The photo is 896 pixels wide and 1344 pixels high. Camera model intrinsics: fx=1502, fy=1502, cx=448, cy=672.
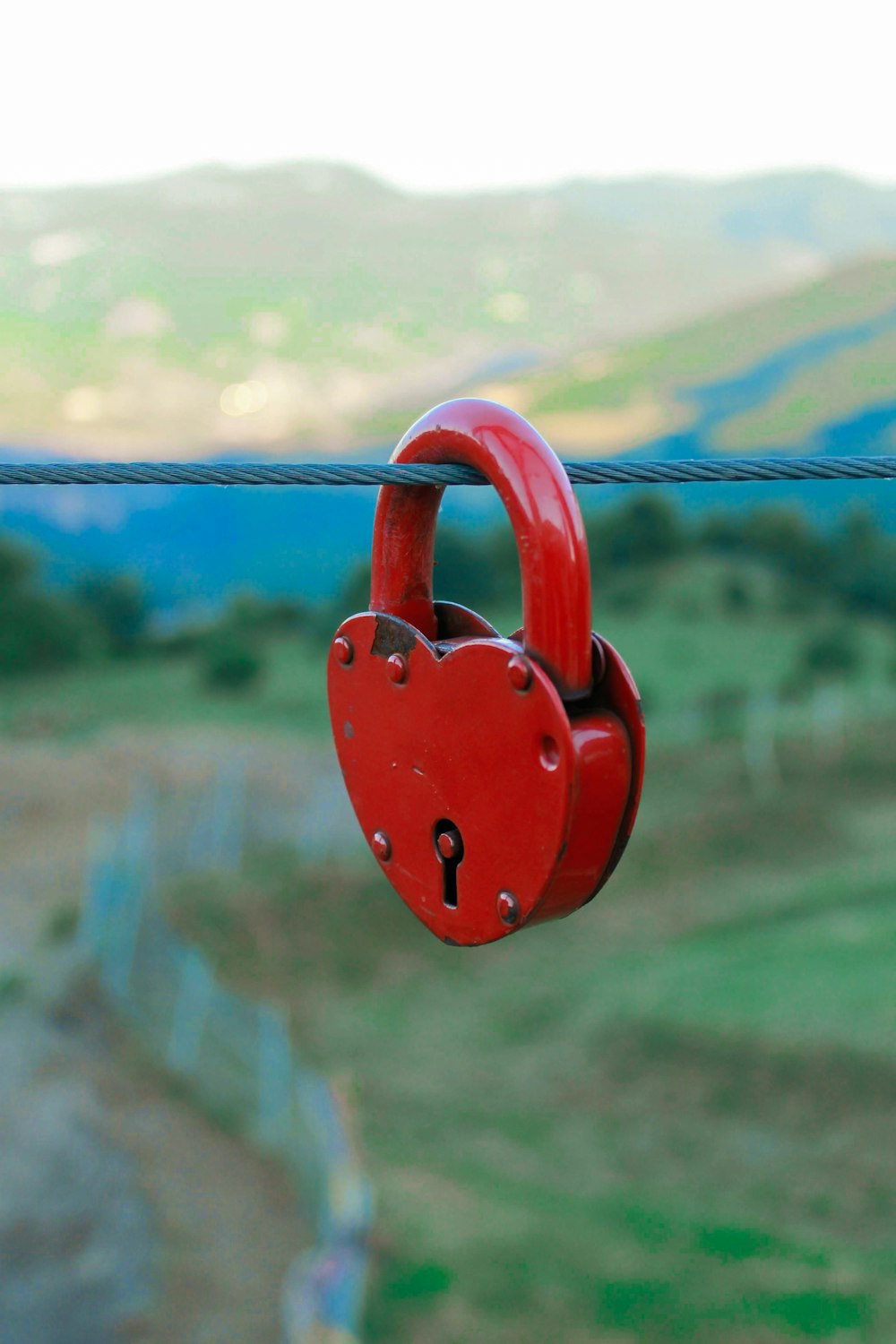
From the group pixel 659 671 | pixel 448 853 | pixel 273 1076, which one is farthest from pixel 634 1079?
pixel 448 853

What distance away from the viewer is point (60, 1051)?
1602cm

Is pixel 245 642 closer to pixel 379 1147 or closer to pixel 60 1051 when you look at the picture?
pixel 60 1051

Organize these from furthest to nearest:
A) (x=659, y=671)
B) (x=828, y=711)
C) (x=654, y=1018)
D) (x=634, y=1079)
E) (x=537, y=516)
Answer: (x=828, y=711) → (x=659, y=671) → (x=654, y=1018) → (x=634, y=1079) → (x=537, y=516)

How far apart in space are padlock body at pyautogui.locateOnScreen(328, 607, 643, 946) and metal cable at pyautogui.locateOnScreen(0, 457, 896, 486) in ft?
0.26

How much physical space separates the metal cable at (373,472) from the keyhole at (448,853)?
17 centimetres

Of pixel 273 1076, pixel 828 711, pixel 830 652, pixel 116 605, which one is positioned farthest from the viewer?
pixel 828 711

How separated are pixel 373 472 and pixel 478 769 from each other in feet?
0.56

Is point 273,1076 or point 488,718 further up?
point 488,718

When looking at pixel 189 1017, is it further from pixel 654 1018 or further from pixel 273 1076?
pixel 654 1018

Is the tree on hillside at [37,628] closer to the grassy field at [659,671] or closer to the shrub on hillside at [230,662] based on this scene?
the grassy field at [659,671]

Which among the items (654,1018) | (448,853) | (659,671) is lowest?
(654,1018)

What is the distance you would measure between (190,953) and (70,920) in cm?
177

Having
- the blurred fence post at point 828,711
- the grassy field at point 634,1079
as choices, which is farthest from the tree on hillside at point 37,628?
the blurred fence post at point 828,711

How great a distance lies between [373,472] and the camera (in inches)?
30.5
